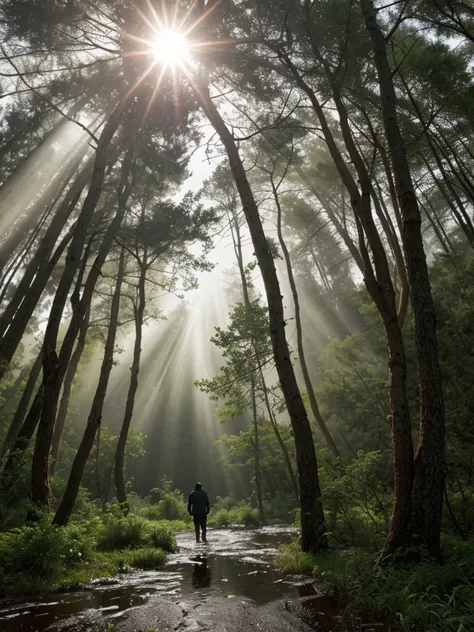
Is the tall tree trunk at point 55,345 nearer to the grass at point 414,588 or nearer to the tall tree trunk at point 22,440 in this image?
the tall tree trunk at point 22,440

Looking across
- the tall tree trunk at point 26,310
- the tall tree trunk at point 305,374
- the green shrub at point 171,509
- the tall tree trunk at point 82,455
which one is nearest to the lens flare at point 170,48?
the tall tree trunk at point 305,374

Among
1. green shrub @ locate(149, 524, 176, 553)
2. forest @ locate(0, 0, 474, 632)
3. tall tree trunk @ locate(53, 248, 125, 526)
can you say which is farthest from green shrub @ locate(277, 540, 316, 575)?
tall tree trunk @ locate(53, 248, 125, 526)

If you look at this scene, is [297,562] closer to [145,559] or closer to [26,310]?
[145,559]

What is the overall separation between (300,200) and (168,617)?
57.9ft

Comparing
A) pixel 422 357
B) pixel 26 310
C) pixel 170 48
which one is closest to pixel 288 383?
pixel 422 357

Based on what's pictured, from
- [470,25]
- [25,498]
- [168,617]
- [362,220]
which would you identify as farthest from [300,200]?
[168,617]

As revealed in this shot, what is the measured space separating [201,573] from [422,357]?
15.5 ft

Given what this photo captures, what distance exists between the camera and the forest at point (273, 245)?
461cm

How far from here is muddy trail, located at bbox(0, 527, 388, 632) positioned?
3.32m

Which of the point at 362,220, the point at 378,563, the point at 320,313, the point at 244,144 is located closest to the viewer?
the point at 378,563

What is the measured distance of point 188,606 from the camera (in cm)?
401

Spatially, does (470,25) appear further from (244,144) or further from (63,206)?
(63,206)

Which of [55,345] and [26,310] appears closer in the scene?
[55,345]

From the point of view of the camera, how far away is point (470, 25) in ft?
33.6
